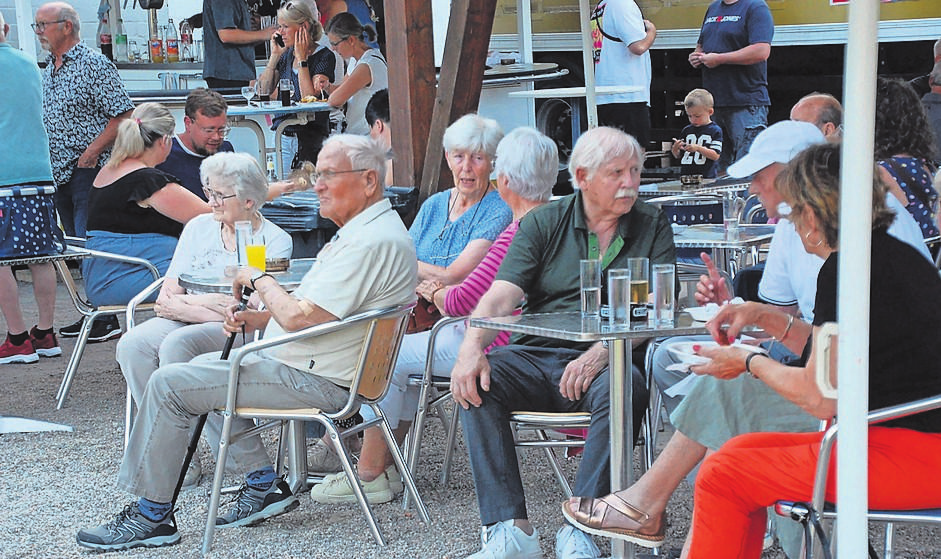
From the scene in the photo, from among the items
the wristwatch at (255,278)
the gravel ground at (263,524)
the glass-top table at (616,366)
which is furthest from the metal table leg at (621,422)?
the wristwatch at (255,278)

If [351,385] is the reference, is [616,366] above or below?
above

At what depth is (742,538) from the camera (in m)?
2.75

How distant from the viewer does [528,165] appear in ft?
13.4

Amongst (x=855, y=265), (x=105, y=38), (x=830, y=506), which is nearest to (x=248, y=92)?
(x=105, y=38)

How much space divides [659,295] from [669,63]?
24.5 feet

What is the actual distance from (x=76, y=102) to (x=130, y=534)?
11.5ft

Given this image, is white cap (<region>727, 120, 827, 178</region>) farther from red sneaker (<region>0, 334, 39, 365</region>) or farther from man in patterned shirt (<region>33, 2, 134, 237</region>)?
red sneaker (<region>0, 334, 39, 365</region>)

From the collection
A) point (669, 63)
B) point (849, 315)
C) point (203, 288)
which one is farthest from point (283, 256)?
point (669, 63)

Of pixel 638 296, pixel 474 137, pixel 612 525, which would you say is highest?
pixel 474 137

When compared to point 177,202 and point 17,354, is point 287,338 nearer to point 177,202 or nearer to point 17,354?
point 177,202

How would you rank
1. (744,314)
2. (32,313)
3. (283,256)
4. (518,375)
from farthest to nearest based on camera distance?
(32,313) < (283,256) < (518,375) < (744,314)

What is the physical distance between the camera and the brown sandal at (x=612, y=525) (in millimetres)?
3158

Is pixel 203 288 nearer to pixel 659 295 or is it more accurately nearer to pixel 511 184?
pixel 511 184

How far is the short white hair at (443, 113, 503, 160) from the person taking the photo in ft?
14.6
